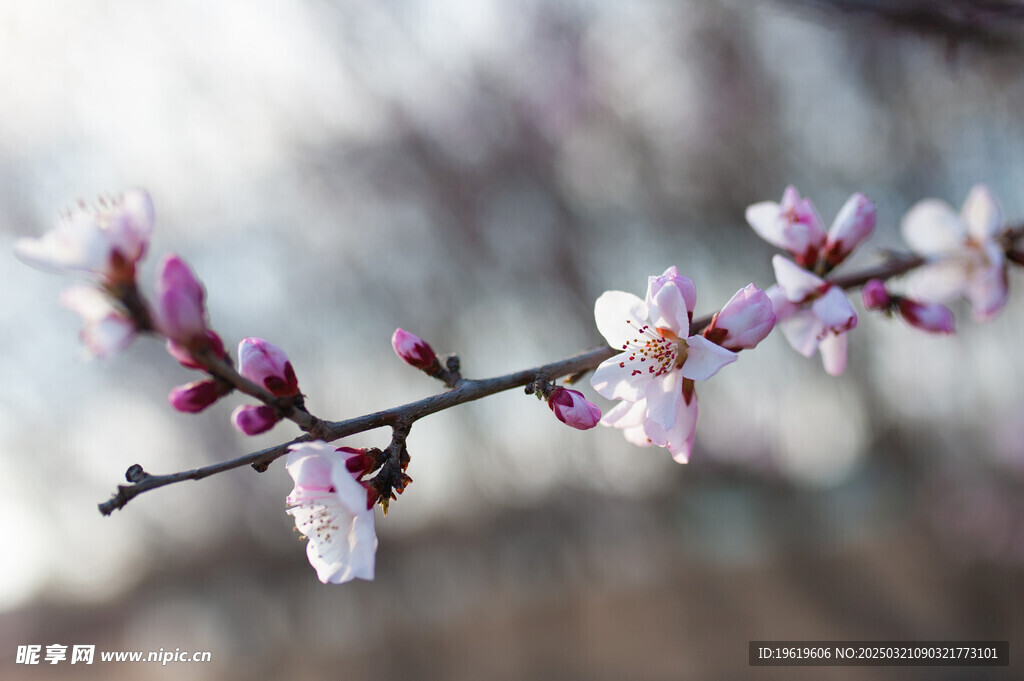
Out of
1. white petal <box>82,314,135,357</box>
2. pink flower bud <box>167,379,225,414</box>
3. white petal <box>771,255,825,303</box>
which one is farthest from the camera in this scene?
white petal <box>771,255,825,303</box>

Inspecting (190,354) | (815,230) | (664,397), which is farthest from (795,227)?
(190,354)

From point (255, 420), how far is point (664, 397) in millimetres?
419

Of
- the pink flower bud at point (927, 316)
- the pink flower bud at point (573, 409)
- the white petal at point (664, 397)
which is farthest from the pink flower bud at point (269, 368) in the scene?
the pink flower bud at point (927, 316)

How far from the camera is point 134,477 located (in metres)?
0.53

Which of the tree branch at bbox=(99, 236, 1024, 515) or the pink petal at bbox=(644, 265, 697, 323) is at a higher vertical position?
the pink petal at bbox=(644, 265, 697, 323)

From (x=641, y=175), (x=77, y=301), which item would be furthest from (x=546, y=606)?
(x=77, y=301)

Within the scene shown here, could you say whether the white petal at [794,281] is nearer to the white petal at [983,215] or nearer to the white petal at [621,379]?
the white petal at [621,379]

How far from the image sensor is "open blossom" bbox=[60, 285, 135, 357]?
1.45ft

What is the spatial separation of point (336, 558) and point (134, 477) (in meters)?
0.22

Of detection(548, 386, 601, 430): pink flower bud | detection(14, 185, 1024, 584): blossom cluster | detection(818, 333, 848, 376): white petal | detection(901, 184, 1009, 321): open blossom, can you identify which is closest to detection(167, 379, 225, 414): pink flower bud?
detection(14, 185, 1024, 584): blossom cluster

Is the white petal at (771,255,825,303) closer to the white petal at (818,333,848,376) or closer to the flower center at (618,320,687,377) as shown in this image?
the white petal at (818,333,848,376)

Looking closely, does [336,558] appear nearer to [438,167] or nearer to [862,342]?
[862,342]

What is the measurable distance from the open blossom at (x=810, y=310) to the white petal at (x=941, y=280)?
0.29 metres

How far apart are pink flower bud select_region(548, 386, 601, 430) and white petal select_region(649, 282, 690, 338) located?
0.12 meters
